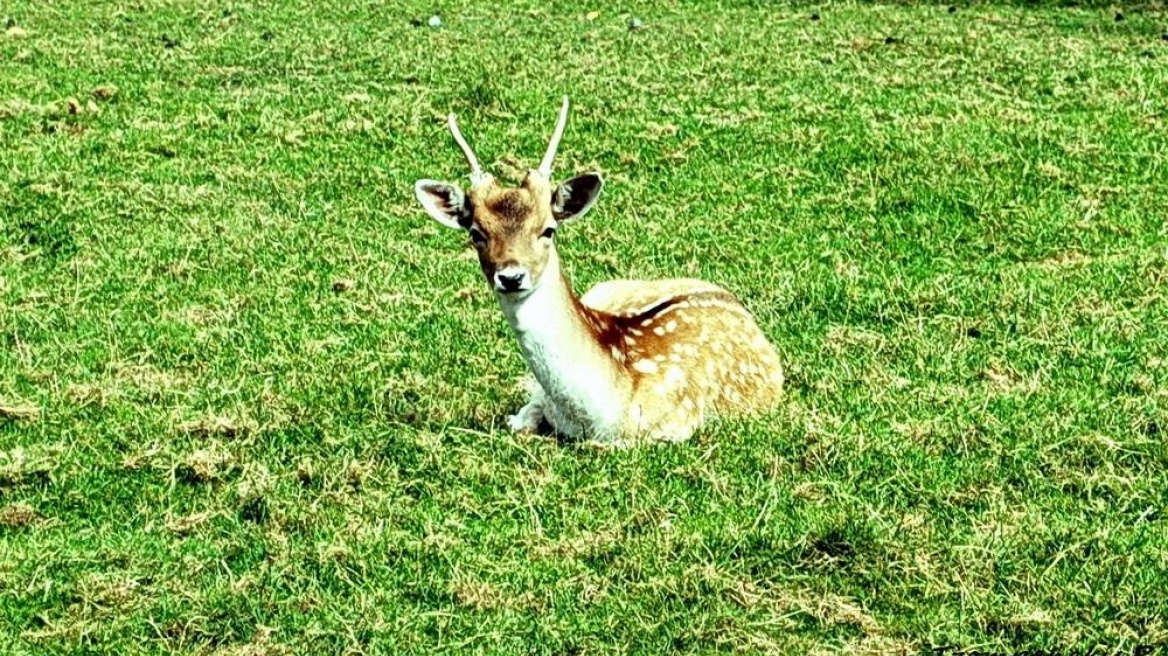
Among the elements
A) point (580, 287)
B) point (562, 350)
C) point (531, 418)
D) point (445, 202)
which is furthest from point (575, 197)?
point (580, 287)

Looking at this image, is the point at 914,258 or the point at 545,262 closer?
the point at 545,262

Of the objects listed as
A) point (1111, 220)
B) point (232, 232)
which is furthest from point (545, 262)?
point (1111, 220)

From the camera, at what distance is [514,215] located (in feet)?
20.6

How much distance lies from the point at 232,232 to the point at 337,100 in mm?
2726

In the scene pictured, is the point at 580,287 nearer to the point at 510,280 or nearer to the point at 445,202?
the point at 445,202

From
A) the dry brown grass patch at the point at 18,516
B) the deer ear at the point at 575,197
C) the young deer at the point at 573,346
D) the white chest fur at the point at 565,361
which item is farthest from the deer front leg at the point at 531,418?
the dry brown grass patch at the point at 18,516

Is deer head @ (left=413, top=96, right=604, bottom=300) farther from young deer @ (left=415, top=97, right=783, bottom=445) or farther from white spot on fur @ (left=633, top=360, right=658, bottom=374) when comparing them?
white spot on fur @ (left=633, top=360, right=658, bottom=374)

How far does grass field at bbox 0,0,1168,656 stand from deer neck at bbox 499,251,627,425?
0.65 ft

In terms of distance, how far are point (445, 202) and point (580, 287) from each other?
100 inches

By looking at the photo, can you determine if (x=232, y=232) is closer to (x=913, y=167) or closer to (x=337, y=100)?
(x=337, y=100)

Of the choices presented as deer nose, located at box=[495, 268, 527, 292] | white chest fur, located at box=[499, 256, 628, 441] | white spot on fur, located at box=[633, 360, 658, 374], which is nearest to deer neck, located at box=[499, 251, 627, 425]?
white chest fur, located at box=[499, 256, 628, 441]

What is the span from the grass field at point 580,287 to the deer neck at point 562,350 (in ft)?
0.65

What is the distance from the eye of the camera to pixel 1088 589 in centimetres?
513

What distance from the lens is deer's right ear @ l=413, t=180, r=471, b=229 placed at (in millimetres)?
6391
